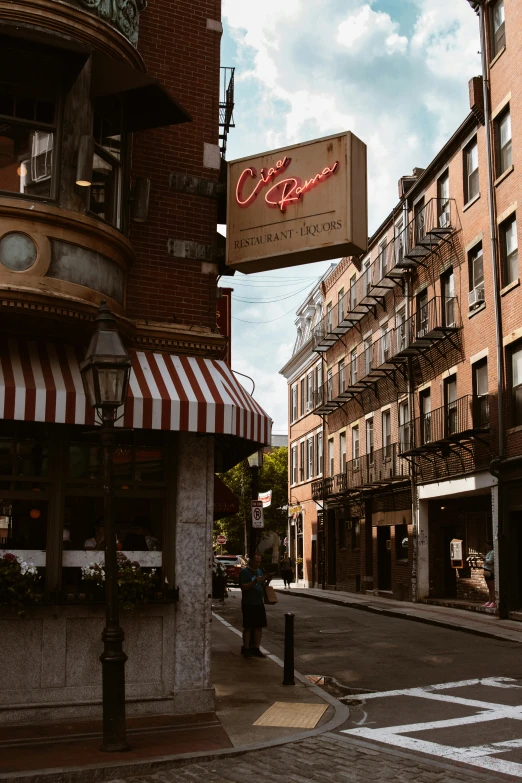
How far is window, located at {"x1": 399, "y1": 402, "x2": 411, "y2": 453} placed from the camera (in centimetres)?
3039

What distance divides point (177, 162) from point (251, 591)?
7447 mm

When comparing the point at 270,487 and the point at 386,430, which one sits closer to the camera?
the point at 386,430

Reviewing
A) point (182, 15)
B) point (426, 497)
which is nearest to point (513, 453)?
point (426, 497)

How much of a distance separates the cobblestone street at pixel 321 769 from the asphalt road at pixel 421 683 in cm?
31

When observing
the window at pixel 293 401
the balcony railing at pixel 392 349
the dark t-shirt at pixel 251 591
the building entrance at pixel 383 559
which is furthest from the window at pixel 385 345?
the dark t-shirt at pixel 251 591

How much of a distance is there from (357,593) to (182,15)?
2775 centimetres

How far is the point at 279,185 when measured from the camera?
36.3 ft

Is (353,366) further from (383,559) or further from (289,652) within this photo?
(289,652)

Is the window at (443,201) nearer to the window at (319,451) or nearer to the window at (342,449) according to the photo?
the window at (342,449)

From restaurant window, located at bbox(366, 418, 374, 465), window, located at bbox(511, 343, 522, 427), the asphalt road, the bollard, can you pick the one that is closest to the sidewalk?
the asphalt road

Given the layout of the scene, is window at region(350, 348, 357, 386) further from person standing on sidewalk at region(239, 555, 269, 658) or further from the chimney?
person standing on sidewalk at region(239, 555, 269, 658)

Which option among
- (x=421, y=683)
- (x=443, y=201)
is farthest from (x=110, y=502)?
(x=443, y=201)

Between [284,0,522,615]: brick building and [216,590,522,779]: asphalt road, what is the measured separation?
493 centimetres

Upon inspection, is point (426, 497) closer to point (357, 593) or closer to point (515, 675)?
point (357, 593)
